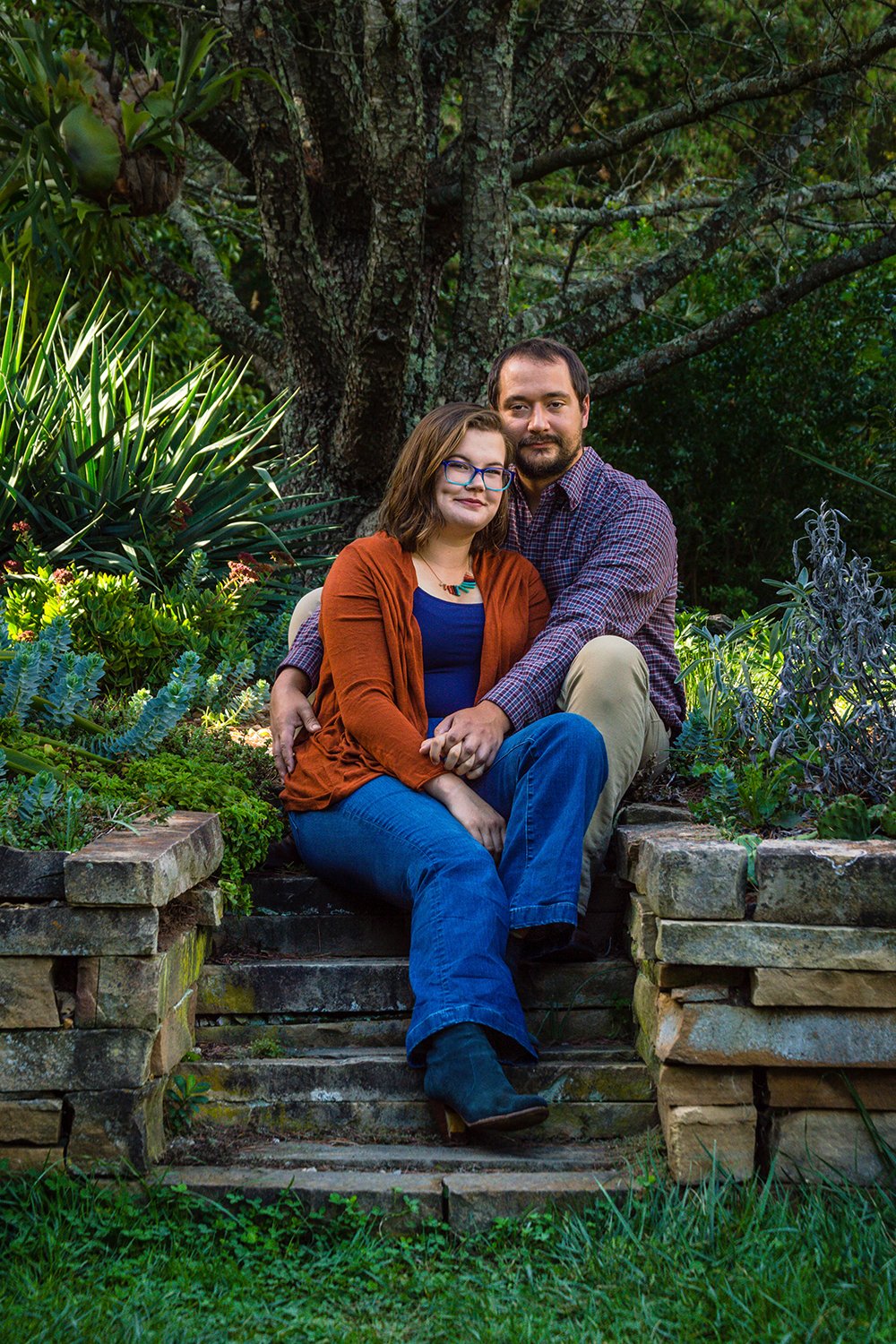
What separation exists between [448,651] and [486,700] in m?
0.23

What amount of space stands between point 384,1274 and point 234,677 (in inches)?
88.5

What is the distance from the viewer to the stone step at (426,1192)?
240 cm

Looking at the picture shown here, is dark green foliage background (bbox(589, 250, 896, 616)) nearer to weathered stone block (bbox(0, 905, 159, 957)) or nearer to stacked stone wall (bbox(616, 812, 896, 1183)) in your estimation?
stacked stone wall (bbox(616, 812, 896, 1183))

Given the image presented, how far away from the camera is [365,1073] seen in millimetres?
2781

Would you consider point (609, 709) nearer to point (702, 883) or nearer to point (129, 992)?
point (702, 883)

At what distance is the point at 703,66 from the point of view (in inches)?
331

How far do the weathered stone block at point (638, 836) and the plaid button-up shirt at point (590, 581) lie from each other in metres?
0.37

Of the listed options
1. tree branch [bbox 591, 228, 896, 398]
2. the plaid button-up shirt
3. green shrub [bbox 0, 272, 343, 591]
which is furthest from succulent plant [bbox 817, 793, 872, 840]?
tree branch [bbox 591, 228, 896, 398]

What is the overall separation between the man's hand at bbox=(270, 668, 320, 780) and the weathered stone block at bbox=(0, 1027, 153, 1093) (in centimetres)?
98

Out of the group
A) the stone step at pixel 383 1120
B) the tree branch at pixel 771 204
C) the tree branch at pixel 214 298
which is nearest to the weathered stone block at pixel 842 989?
the stone step at pixel 383 1120

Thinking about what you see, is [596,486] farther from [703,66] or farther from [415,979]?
[703,66]

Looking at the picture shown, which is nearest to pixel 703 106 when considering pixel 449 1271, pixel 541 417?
pixel 541 417

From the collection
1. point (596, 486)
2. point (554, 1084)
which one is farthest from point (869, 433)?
point (554, 1084)

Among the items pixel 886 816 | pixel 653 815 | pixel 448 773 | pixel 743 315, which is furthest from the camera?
pixel 743 315
